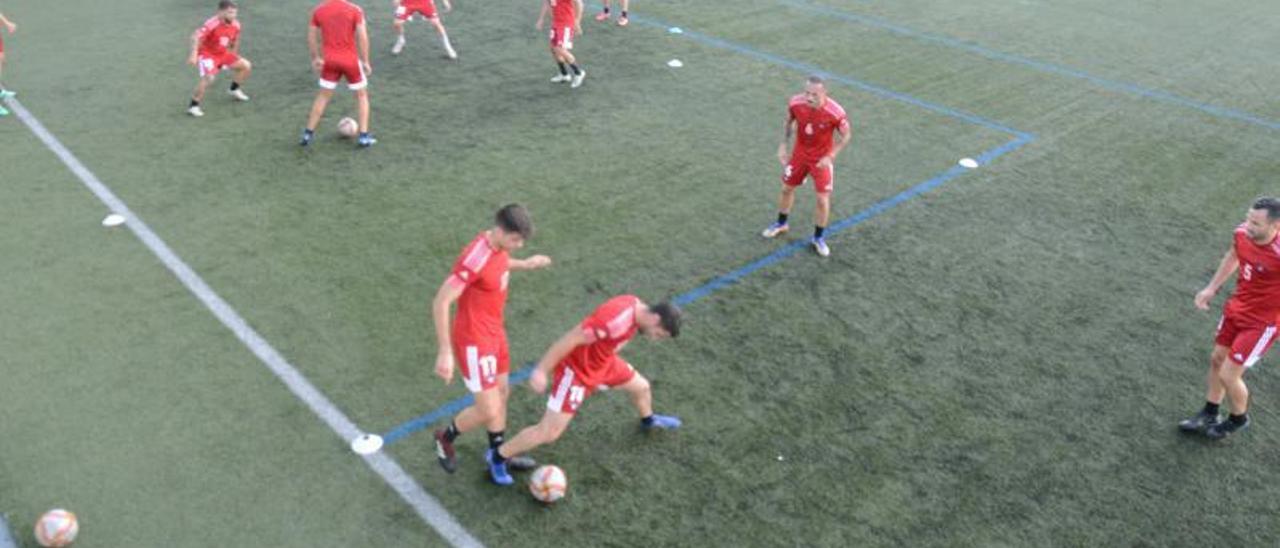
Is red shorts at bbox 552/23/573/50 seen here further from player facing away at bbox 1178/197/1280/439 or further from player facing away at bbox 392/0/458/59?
player facing away at bbox 1178/197/1280/439

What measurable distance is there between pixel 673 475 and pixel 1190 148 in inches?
347

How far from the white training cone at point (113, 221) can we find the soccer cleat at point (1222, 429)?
31.0ft

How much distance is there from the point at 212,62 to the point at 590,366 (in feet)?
27.8

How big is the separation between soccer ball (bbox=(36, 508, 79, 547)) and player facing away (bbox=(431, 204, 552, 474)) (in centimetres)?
212

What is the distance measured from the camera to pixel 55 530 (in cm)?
558

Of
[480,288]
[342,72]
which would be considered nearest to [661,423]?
[480,288]

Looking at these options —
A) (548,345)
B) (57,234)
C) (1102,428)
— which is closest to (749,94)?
(548,345)

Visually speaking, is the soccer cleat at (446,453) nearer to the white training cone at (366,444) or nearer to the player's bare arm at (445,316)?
the white training cone at (366,444)

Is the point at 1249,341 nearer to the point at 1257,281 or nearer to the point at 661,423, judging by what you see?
the point at 1257,281

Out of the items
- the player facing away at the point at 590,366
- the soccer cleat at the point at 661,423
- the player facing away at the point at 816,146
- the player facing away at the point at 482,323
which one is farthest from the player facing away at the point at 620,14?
the player facing away at the point at 482,323

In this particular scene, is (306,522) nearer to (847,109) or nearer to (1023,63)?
(847,109)

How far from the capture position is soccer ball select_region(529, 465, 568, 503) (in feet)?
19.8

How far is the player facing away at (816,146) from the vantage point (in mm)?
8812

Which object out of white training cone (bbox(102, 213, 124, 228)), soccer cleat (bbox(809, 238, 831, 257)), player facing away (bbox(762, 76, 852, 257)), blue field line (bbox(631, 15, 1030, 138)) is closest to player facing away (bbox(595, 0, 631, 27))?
blue field line (bbox(631, 15, 1030, 138))
